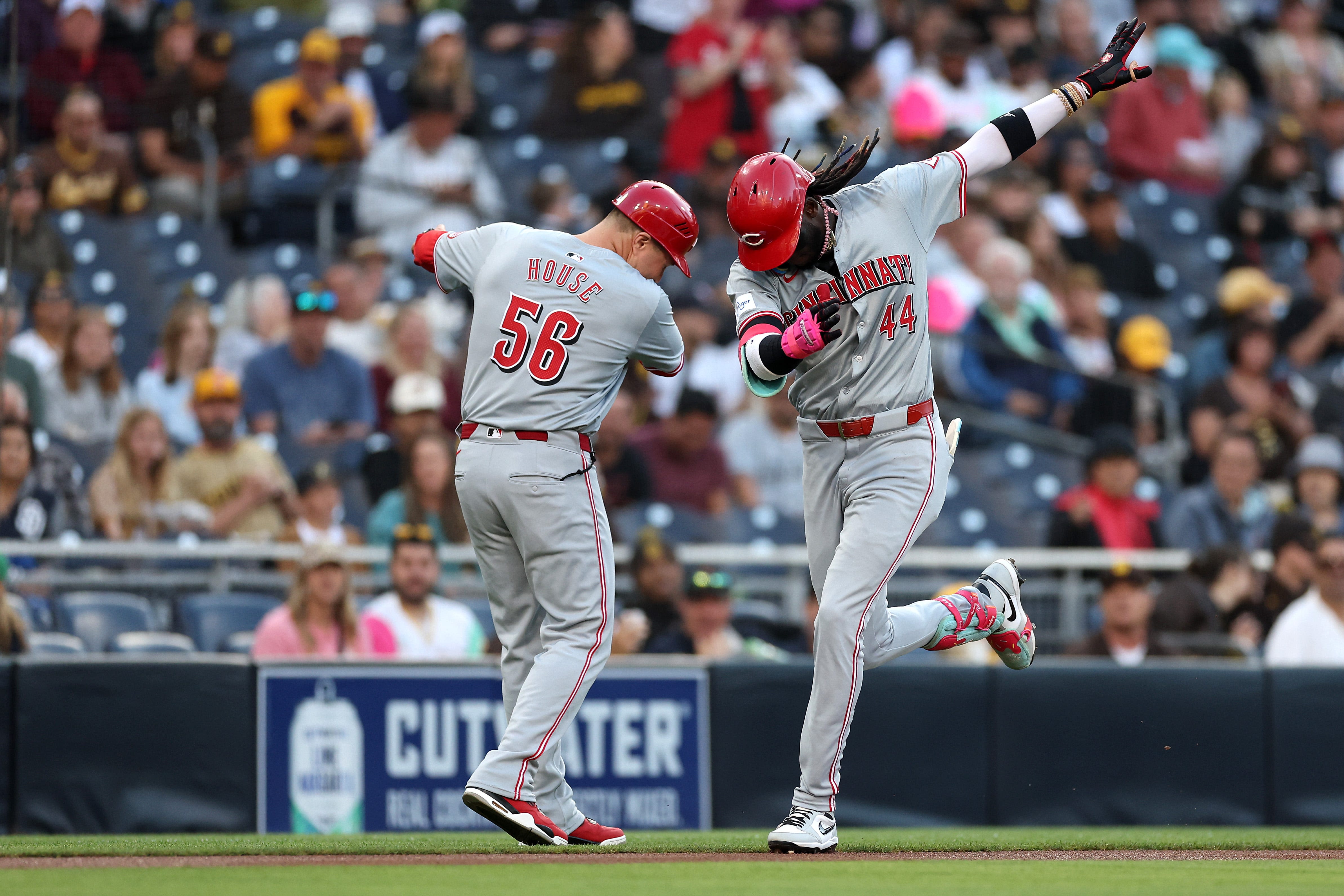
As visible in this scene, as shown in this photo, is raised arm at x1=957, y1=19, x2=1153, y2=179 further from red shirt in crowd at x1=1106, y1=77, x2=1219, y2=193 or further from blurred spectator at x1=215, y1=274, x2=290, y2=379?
red shirt in crowd at x1=1106, y1=77, x2=1219, y2=193

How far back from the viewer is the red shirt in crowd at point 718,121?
13.2 m

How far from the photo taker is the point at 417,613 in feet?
27.3

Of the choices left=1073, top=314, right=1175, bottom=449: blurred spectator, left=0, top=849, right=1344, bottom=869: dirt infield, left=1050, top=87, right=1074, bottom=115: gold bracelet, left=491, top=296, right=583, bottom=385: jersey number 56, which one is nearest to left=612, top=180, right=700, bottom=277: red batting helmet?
left=491, top=296, right=583, bottom=385: jersey number 56

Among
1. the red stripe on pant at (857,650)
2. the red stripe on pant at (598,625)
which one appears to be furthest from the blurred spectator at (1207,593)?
the red stripe on pant at (598,625)

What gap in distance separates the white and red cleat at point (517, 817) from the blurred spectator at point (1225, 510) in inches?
235

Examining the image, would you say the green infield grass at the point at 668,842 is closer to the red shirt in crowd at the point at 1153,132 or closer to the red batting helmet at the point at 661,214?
the red batting helmet at the point at 661,214

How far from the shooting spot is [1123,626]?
8836 millimetres

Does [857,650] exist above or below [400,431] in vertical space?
below

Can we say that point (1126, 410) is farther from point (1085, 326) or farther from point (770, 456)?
point (770, 456)

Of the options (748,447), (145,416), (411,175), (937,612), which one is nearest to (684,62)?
(411,175)

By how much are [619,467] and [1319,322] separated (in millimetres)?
5937

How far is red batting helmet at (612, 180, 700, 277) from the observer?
18.9 feet

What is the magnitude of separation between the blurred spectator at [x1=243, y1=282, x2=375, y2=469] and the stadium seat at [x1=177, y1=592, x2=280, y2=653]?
1654mm

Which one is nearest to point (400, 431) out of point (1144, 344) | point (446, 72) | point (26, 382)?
point (26, 382)
